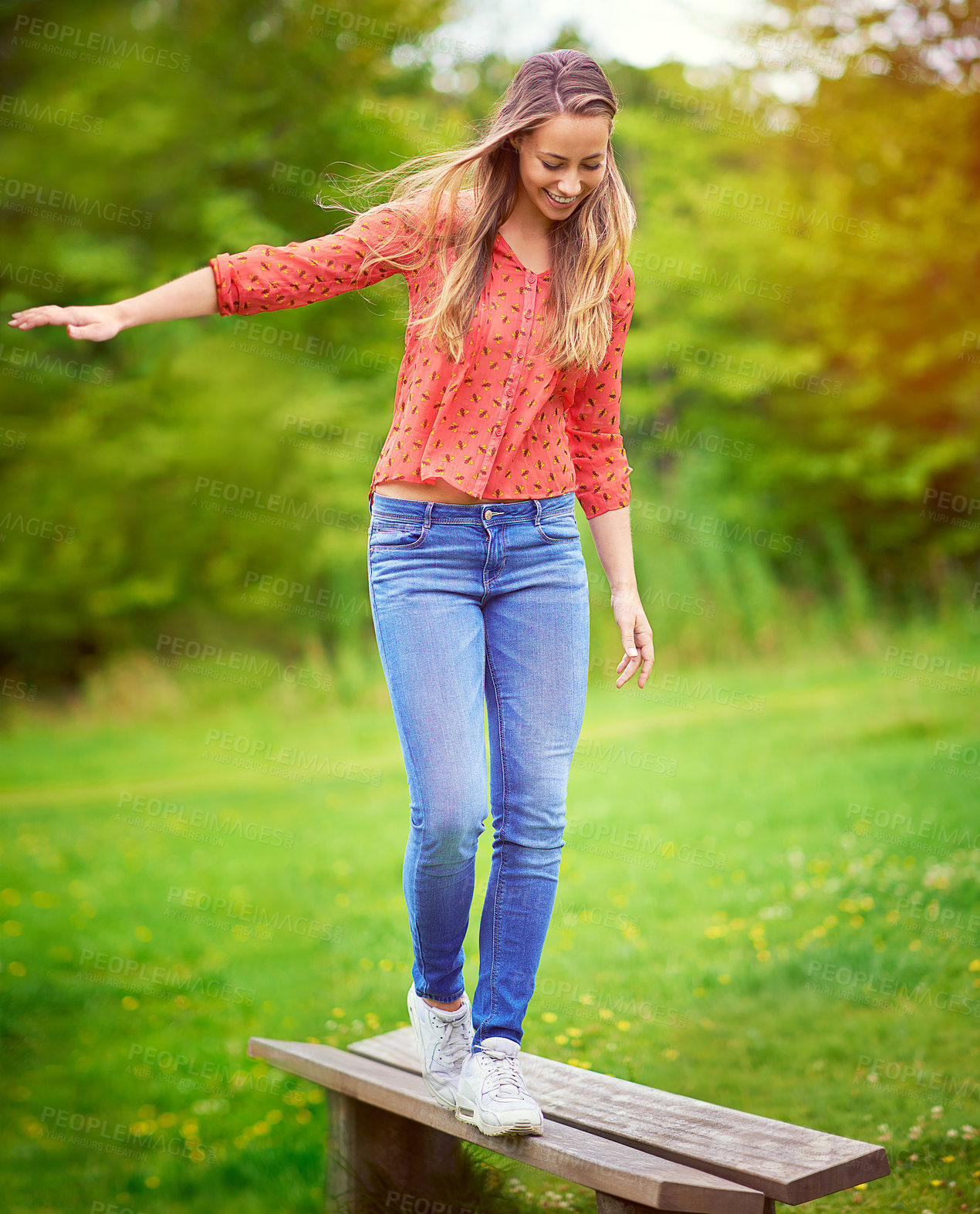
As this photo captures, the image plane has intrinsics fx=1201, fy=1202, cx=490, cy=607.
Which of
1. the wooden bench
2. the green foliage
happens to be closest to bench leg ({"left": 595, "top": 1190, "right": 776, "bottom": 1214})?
the wooden bench

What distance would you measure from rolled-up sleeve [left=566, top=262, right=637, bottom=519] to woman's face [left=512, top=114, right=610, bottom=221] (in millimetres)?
287

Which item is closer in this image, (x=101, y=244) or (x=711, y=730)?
(x=711, y=730)

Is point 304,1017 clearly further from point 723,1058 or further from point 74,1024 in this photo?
point 723,1058

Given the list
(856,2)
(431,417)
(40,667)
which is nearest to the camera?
(431,417)

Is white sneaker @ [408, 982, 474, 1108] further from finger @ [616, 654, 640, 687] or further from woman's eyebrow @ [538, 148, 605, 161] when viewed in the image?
woman's eyebrow @ [538, 148, 605, 161]

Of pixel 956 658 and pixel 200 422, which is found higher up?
pixel 200 422

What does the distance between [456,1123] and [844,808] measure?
4232 mm

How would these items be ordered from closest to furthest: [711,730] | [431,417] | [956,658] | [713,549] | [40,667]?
[431,417] < [711,730] < [956,658] < [713,549] < [40,667]

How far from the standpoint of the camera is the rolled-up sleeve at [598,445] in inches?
99.8

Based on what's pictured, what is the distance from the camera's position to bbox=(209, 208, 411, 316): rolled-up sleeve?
2.16 m

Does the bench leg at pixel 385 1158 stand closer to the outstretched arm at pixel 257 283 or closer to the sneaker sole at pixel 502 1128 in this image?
the sneaker sole at pixel 502 1128

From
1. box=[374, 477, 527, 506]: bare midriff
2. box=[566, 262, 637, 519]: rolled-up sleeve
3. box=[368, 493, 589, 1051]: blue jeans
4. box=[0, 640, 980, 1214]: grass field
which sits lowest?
box=[0, 640, 980, 1214]: grass field

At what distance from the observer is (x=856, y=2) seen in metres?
10.2

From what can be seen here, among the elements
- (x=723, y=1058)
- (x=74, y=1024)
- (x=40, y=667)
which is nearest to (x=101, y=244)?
(x=40, y=667)
